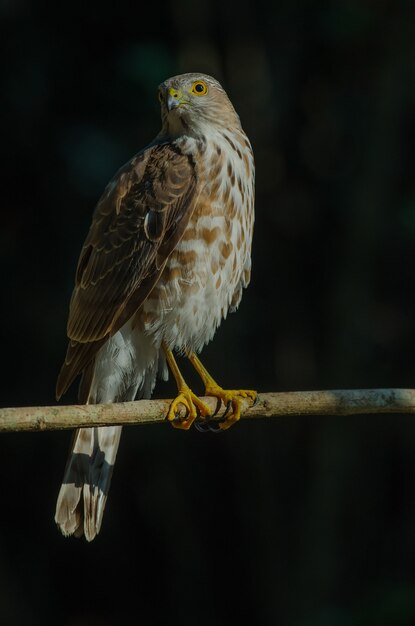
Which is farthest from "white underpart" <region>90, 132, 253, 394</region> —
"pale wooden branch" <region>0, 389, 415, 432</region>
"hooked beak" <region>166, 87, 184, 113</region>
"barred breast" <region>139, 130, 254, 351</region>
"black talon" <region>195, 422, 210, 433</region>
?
"pale wooden branch" <region>0, 389, 415, 432</region>

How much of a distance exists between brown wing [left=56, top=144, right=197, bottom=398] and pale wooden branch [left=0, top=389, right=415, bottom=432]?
0.56 m

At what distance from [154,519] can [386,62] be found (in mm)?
3019

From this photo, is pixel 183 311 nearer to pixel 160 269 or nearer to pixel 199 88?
pixel 160 269

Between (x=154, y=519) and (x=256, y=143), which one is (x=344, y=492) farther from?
(x=256, y=143)

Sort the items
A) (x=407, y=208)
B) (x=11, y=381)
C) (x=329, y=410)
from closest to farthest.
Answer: (x=329, y=410) → (x=407, y=208) → (x=11, y=381)

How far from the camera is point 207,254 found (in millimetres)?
4809

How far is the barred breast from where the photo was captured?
4.80 metres

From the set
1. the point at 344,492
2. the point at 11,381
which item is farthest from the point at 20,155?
the point at 344,492

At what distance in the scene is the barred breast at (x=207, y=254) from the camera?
15.8ft

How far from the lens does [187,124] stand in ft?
16.6

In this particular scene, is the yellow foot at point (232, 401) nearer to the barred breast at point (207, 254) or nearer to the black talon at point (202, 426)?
the black talon at point (202, 426)

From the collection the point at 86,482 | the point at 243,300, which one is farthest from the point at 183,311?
the point at 243,300

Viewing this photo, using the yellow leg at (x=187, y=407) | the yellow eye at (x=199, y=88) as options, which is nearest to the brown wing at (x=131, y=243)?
the yellow eye at (x=199, y=88)

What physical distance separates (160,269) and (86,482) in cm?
98
